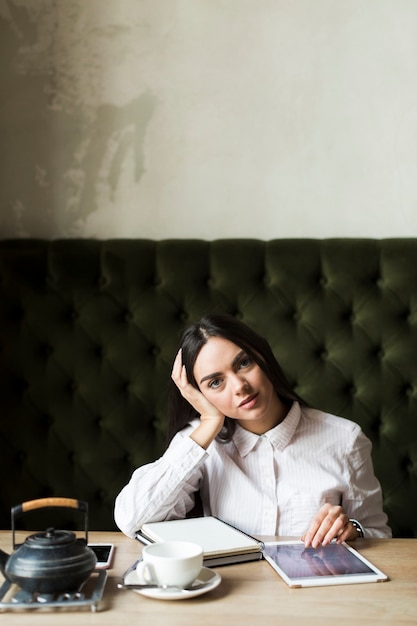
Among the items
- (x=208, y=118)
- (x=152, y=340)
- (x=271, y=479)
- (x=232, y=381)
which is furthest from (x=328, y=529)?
(x=208, y=118)

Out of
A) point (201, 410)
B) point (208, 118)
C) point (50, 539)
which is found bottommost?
point (50, 539)

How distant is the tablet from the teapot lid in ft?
1.23

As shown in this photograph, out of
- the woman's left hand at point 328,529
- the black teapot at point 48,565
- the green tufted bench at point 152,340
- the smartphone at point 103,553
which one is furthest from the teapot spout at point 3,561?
the green tufted bench at point 152,340

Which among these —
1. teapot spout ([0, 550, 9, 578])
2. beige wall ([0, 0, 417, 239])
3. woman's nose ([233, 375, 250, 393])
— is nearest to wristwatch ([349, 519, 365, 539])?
woman's nose ([233, 375, 250, 393])

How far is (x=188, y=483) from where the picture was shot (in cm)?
173

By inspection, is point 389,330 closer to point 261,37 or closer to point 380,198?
point 380,198

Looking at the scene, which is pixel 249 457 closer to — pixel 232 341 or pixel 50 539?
pixel 232 341

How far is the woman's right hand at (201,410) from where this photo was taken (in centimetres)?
170

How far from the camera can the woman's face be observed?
166 cm

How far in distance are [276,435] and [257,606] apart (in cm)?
65

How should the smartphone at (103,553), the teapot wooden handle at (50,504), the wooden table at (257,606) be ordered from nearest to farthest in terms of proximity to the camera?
the wooden table at (257,606) → the teapot wooden handle at (50,504) → the smartphone at (103,553)

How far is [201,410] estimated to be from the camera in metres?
1.78

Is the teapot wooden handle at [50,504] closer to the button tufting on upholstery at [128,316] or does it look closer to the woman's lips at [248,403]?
the woman's lips at [248,403]

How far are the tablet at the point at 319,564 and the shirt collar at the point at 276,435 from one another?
333mm
